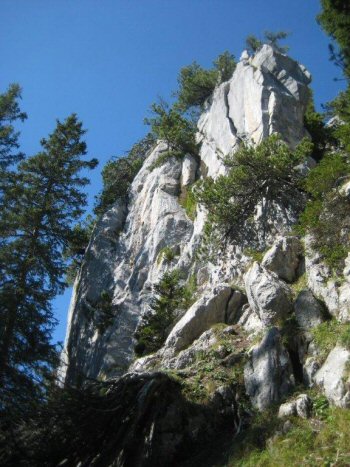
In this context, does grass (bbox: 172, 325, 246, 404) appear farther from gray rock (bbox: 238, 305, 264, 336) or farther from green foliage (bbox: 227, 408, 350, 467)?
green foliage (bbox: 227, 408, 350, 467)

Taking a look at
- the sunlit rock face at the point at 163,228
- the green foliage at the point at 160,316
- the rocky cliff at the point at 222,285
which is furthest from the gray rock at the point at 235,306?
the green foliage at the point at 160,316

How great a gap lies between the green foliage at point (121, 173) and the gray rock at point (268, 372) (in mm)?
19260

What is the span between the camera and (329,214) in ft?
43.0

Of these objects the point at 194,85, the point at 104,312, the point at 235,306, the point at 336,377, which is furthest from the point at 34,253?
the point at 194,85

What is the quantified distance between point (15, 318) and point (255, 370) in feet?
29.4

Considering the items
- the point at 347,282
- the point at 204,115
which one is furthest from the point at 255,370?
the point at 204,115

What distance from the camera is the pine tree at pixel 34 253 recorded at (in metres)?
14.6

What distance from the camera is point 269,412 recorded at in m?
9.72

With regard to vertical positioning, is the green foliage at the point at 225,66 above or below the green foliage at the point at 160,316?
above

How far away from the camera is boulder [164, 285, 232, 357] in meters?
14.3

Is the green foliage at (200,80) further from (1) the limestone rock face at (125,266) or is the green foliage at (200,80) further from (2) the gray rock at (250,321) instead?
(2) the gray rock at (250,321)

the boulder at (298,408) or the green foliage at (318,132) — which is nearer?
the boulder at (298,408)

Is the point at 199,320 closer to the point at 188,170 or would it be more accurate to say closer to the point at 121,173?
the point at 188,170

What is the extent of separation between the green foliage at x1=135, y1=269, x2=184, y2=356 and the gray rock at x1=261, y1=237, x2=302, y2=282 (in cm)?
448
